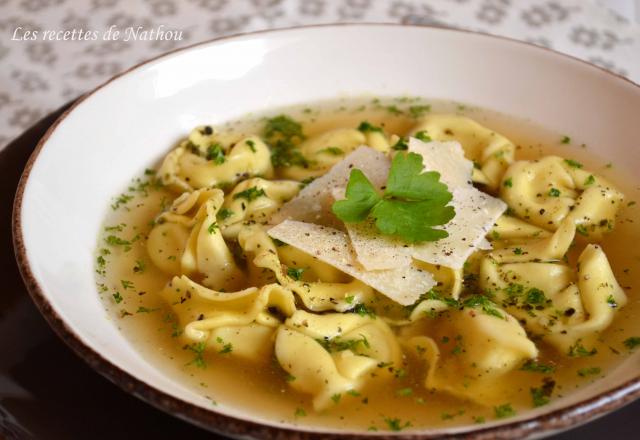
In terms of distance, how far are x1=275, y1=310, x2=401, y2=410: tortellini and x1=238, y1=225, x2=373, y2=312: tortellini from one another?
0.28 feet

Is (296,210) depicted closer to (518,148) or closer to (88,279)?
(88,279)

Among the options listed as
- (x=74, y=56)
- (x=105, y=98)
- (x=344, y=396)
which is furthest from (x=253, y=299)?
(x=74, y=56)

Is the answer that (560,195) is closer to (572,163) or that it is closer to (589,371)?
(572,163)

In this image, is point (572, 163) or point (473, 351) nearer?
point (473, 351)

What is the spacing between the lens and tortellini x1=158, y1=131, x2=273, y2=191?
3.84 metres

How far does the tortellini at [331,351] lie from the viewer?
8.96ft

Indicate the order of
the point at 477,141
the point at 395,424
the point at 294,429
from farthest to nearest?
1. the point at 477,141
2. the point at 395,424
3. the point at 294,429

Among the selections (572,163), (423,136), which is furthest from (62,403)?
(572,163)

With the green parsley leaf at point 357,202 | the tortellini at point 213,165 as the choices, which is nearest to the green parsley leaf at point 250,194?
the tortellini at point 213,165

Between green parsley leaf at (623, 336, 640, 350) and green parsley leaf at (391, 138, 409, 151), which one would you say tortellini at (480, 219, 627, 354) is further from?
green parsley leaf at (391, 138, 409, 151)

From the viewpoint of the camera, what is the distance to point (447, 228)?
3.18 metres

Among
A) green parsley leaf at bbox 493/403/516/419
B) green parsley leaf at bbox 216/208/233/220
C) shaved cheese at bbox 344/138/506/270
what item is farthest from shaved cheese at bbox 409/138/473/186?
green parsley leaf at bbox 493/403/516/419

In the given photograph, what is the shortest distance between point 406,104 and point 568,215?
4.43 ft

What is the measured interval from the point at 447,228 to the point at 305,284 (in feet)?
2.16
